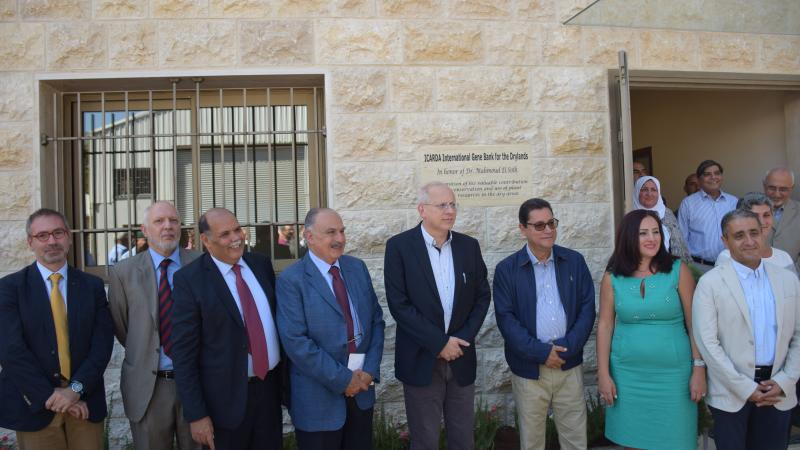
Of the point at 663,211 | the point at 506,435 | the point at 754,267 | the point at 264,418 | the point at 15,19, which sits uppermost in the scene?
the point at 15,19

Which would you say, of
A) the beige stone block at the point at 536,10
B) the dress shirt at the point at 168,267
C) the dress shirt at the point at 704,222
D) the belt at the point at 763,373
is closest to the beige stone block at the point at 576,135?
the beige stone block at the point at 536,10

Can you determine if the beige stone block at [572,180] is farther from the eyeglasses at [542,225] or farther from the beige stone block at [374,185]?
the eyeglasses at [542,225]

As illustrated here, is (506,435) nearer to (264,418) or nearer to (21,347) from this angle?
(264,418)

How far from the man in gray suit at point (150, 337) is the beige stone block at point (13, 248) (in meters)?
1.74

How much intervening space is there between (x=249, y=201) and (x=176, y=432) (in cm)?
219

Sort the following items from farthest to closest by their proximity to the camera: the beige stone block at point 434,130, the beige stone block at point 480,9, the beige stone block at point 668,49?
1. the beige stone block at point 668,49
2. the beige stone block at point 480,9
3. the beige stone block at point 434,130

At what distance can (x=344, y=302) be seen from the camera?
11.4 ft

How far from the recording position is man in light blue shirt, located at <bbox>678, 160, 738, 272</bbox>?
19.6 feet

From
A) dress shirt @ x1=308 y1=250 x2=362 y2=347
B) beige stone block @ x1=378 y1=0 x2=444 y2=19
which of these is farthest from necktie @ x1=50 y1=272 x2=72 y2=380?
beige stone block @ x1=378 y1=0 x2=444 y2=19

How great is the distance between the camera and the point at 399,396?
5.13 metres

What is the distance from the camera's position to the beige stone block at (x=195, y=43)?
505cm

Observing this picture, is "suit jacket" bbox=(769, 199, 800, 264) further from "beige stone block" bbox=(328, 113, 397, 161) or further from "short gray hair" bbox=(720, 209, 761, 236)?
"beige stone block" bbox=(328, 113, 397, 161)

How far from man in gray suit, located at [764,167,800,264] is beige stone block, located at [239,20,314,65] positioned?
13.5ft

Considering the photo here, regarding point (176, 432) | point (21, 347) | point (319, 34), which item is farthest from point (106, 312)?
point (319, 34)
